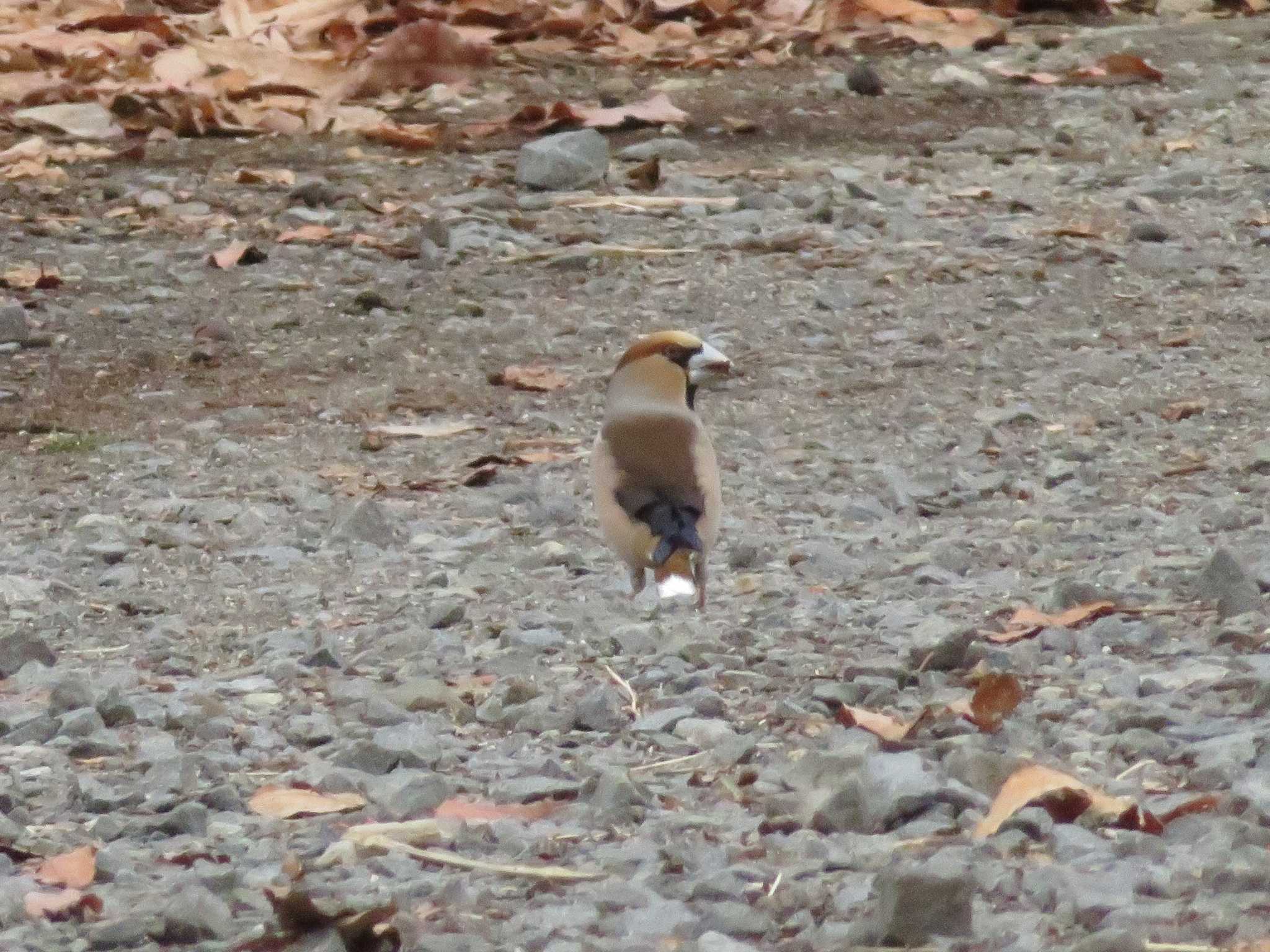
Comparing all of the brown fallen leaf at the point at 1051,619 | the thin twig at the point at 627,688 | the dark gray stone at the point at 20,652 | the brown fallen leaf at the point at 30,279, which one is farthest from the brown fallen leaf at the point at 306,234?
the brown fallen leaf at the point at 1051,619

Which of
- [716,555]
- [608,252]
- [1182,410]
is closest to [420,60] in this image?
[608,252]

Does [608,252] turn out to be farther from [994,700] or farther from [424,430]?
[994,700]

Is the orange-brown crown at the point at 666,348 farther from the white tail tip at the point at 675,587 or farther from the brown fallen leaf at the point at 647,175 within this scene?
the brown fallen leaf at the point at 647,175

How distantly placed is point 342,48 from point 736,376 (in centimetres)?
544

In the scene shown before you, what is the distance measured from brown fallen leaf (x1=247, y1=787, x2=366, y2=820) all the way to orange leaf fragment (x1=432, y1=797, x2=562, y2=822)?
153 mm

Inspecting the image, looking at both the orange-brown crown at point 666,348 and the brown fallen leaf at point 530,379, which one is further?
the brown fallen leaf at point 530,379

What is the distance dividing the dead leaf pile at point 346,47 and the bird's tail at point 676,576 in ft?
19.7

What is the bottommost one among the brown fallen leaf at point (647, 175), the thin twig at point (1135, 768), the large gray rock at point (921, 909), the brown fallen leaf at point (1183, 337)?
the brown fallen leaf at point (647, 175)

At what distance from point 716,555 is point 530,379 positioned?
187 cm

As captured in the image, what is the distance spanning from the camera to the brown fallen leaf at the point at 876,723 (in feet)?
13.4

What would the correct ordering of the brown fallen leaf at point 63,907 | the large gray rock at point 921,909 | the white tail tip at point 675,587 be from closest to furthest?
the large gray rock at point 921,909, the brown fallen leaf at point 63,907, the white tail tip at point 675,587

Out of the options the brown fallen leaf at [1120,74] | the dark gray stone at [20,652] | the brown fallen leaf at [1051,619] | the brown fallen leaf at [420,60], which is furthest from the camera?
the brown fallen leaf at [420,60]

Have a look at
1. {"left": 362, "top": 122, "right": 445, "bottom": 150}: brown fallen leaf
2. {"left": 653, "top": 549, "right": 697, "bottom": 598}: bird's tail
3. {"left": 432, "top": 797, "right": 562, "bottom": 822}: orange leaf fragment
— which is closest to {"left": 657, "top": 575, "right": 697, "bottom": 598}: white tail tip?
{"left": 653, "top": 549, "right": 697, "bottom": 598}: bird's tail

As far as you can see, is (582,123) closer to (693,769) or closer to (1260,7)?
(1260,7)
